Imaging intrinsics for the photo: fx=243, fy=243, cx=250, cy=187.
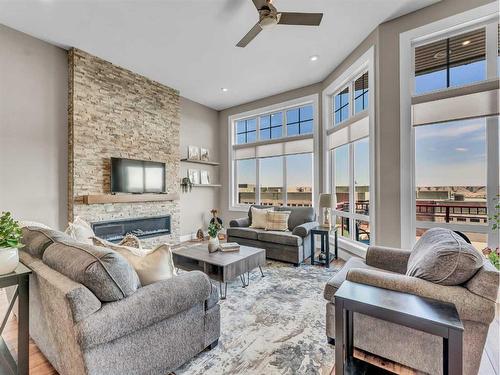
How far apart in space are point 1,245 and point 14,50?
133 inches

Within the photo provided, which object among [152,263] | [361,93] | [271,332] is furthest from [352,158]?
[152,263]

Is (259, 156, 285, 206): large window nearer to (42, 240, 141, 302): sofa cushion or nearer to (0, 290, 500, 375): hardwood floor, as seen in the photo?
(0, 290, 500, 375): hardwood floor

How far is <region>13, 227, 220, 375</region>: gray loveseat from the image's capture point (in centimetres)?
118

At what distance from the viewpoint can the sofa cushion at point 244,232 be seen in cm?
433

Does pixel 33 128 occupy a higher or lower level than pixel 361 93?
lower

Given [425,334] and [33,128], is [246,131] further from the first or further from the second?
[425,334]

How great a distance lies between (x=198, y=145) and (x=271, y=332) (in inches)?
191

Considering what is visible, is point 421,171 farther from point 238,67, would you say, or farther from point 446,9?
point 238,67

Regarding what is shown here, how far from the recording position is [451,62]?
289 cm

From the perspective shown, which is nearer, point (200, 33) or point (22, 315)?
point (22, 315)

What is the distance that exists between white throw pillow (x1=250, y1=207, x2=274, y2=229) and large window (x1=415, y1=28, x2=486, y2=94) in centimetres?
294

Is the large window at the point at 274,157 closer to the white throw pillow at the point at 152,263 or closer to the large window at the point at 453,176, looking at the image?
the large window at the point at 453,176

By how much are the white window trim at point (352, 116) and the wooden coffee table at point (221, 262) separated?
167 centimetres

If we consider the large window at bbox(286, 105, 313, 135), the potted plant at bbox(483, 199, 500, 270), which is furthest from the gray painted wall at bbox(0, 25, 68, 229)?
the potted plant at bbox(483, 199, 500, 270)
